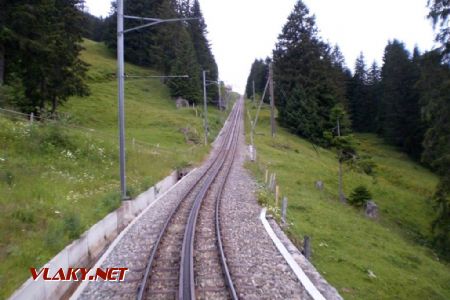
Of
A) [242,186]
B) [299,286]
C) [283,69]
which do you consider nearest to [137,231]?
[299,286]

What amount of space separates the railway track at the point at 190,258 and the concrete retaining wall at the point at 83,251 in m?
1.71

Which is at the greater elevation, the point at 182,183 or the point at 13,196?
the point at 13,196

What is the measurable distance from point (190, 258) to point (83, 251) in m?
2.97

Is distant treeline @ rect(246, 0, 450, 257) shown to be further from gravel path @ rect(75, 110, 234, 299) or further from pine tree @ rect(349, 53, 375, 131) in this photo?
gravel path @ rect(75, 110, 234, 299)

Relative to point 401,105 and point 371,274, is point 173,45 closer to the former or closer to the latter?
point 401,105

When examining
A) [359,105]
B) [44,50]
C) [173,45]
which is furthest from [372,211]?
[359,105]

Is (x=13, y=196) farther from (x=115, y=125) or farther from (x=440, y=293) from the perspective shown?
(x=115, y=125)

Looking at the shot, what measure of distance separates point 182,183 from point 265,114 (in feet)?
178

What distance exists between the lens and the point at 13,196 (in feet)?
41.5

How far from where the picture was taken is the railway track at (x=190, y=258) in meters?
9.18

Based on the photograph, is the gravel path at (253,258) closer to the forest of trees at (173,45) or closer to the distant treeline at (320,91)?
the distant treeline at (320,91)

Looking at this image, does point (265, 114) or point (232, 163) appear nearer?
point (232, 163)

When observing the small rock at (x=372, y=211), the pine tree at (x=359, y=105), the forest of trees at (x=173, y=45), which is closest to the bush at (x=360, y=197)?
the small rock at (x=372, y=211)

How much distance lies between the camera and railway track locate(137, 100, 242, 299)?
918 centimetres
